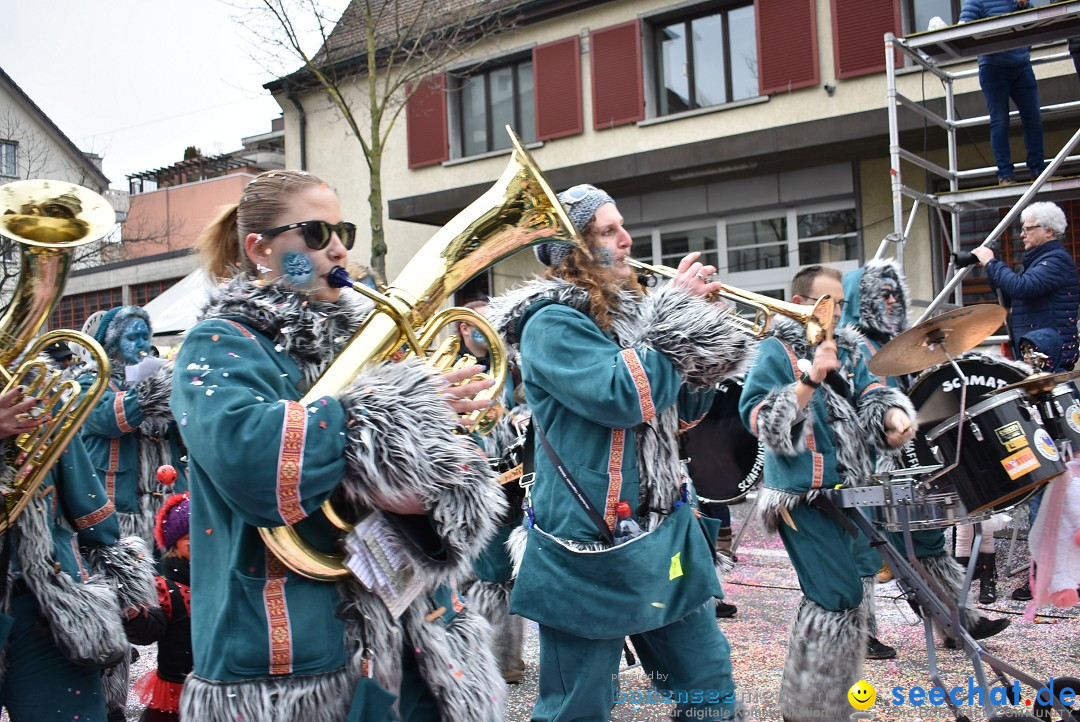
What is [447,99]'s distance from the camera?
50.9ft

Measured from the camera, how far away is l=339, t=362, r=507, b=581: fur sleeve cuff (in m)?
1.97

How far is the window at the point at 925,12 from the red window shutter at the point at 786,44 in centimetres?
111

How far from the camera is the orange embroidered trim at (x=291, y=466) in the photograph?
187 centimetres

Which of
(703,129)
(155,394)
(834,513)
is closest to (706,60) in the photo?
(703,129)

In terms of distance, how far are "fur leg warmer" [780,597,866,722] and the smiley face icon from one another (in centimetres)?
4

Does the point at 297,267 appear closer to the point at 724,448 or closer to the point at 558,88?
the point at 724,448

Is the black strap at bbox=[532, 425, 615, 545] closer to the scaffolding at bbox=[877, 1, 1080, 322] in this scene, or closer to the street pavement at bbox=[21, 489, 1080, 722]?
the street pavement at bbox=[21, 489, 1080, 722]

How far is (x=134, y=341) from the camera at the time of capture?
19.7 feet

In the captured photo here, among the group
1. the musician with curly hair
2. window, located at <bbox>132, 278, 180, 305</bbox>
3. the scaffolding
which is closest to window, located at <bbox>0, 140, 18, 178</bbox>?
window, located at <bbox>132, 278, 180, 305</bbox>

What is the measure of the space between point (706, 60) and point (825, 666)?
11124 mm

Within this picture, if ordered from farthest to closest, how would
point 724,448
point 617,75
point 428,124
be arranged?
point 428,124
point 617,75
point 724,448

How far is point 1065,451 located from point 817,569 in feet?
3.27

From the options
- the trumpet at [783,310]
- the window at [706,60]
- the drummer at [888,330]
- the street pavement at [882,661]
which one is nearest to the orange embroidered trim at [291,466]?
the trumpet at [783,310]

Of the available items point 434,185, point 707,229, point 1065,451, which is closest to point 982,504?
point 1065,451
